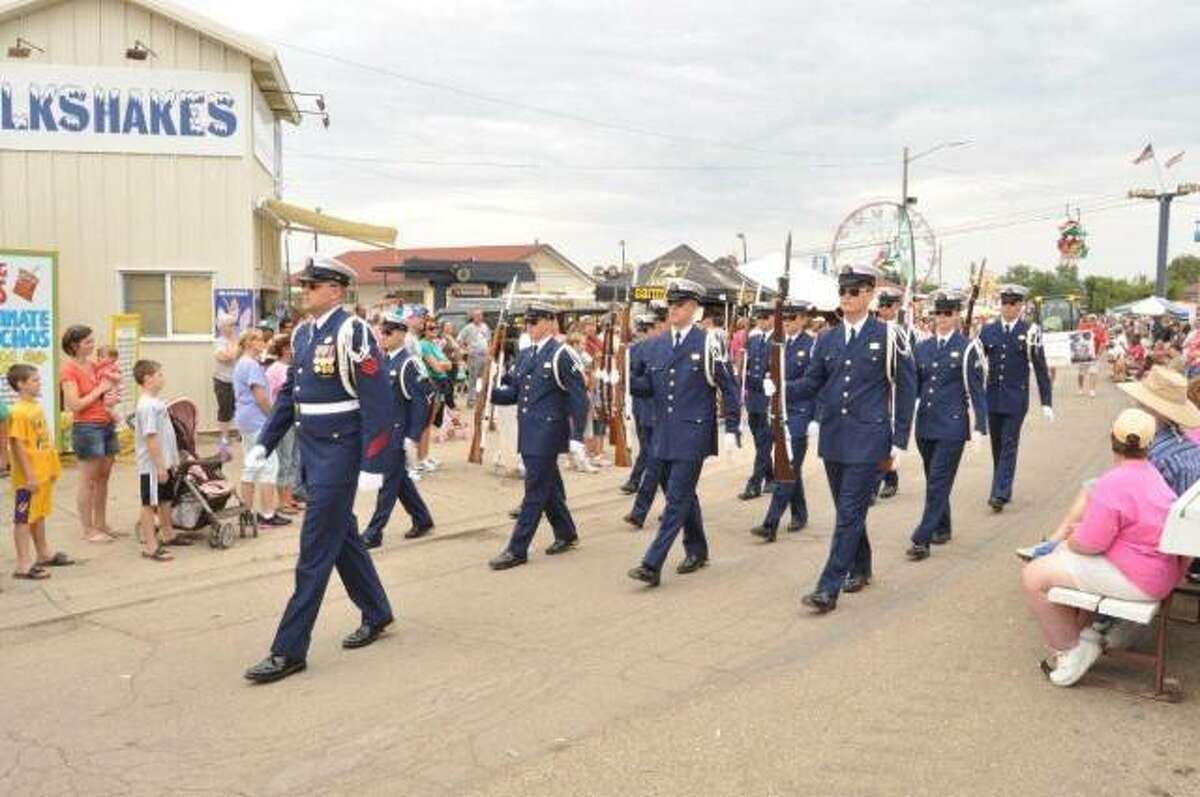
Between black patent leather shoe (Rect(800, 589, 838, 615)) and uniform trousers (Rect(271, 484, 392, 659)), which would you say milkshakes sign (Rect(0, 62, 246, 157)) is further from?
black patent leather shoe (Rect(800, 589, 838, 615))

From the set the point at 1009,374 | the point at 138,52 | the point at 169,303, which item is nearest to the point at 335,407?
the point at 1009,374

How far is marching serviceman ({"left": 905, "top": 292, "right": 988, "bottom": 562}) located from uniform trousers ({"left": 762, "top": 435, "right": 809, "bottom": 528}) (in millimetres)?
977

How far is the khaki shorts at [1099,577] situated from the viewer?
4.86 meters

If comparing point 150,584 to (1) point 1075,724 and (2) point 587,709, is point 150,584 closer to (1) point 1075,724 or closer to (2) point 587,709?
(2) point 587,709

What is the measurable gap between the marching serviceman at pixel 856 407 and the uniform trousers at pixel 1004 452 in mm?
3265

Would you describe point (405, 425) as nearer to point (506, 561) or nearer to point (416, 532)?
point (416, 532)

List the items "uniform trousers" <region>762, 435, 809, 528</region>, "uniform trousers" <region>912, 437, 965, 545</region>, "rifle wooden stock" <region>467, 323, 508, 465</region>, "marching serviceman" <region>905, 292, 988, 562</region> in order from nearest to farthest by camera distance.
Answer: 1. "uniform trousers" <region>912, 437, 965, 545</region>
2. "marching serviceman" <region>905, 292, 988, 562</region>
3. "uniform trousers" <region>762, 435, 809, 528</region>
4. "rifle wooden stock" <region>467, 323, 508, 465</region>

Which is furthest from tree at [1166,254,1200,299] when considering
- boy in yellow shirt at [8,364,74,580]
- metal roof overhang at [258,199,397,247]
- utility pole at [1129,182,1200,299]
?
boy in yellow shirt at [8,364,74,580]

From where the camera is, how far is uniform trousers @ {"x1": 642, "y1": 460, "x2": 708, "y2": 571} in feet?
22.5

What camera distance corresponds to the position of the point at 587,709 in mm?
4766

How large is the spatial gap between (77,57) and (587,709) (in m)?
12.8

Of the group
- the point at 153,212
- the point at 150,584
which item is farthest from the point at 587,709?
the point at 153,212

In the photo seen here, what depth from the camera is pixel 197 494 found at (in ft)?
26.9

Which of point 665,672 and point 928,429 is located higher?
point 928,429
